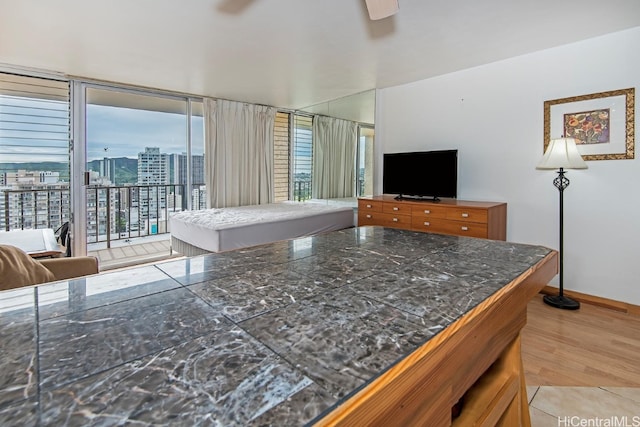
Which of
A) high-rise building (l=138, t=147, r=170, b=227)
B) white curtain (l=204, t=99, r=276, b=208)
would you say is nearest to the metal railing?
white curtain (l=204, t=99, r=276, b=208)

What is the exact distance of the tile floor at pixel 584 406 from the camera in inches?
63.3

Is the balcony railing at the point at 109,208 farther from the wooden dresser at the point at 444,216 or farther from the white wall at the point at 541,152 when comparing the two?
the white wall at the point at 541,152

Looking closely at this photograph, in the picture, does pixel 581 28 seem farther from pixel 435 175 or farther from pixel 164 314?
pixel 164 314

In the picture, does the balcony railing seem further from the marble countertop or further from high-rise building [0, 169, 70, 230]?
the marble countertop

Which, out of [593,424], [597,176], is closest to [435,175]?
[597,176]

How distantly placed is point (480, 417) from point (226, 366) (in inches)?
36.3

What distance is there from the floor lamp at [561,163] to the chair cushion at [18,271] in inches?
143

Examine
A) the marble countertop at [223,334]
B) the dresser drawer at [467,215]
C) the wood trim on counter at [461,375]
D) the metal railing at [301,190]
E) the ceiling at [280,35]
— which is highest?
the ceiling at [280,35]

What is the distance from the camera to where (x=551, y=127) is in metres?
3.18

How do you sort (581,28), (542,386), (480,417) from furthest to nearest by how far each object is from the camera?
(581,28)
(542,386)
(480,417)

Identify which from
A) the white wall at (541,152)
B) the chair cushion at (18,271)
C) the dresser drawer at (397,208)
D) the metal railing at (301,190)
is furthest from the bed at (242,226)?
the chair cushion at (18,271)

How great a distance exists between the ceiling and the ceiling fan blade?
1.77 feet

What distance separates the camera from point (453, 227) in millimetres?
3395

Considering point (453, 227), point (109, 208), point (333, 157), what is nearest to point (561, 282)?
point (453, 227)
